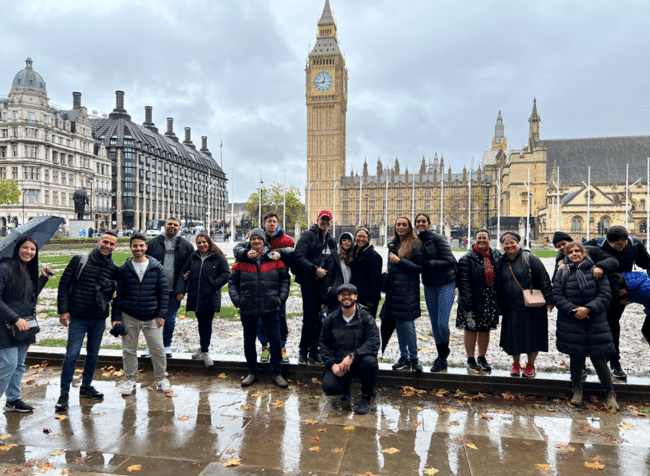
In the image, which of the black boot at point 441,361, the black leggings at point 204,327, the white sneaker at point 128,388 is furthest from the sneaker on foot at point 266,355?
the black boot at point 441,361

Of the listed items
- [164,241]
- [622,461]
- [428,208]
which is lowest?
[622,461]

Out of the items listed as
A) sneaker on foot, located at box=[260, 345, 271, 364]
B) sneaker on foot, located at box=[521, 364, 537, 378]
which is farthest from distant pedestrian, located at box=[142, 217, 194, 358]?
sneaker on foot, located at box=[521, 364, 537, 378]

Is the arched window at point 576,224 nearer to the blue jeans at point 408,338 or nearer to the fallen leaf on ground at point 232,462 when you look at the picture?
the blue jeans at point 408,338

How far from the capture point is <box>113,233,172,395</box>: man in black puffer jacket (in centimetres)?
491

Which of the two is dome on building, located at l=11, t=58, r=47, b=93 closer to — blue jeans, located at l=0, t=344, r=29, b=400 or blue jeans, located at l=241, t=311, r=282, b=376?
blue jeans, located at l=0, t=344, r=29, b=400

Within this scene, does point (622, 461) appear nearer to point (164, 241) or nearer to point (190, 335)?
point (164, 241)

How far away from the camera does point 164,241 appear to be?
6.17 meters

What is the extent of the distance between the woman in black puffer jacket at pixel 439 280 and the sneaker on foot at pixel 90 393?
383cm

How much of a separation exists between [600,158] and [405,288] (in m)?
79.1

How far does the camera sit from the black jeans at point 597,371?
4586mm

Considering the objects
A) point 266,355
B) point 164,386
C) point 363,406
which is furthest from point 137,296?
point 363,406

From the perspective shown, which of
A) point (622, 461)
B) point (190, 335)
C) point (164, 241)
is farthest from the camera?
point (190, 335)

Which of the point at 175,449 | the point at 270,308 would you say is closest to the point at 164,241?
the point at 270,308

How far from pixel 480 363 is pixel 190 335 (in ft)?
16.2
